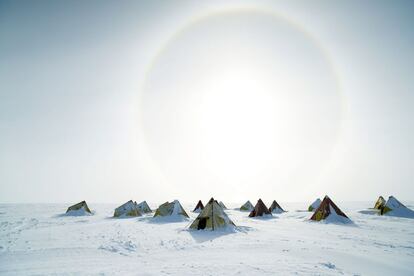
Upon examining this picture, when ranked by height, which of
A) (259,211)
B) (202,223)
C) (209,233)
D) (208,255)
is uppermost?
(259,211)

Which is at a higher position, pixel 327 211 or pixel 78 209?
pixel 327 211

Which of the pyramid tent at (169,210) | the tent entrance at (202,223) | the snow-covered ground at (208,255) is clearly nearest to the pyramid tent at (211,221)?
the tent entrance at (202,223)

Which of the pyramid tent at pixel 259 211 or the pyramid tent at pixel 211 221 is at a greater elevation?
the pyramid tent at pixel 259 211

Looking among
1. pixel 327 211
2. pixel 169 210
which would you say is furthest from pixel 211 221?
pixel 327 211

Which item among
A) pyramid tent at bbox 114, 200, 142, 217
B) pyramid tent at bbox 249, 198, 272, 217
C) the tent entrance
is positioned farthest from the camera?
pyramid tent at bbox 114, 200, 142, 217

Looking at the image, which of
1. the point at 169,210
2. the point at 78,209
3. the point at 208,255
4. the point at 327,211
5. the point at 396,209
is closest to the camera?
the point at 208,255

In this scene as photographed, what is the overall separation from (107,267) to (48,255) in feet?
15.4

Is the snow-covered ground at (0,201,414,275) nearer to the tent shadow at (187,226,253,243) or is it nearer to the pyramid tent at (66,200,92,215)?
the tent shadow at (187,226,253,243)

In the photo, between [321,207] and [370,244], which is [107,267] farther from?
[321,207]

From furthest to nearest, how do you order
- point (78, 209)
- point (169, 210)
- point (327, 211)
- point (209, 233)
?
point (78, 209) → point (169, 210) → point (327, 211) → point (209, 233)

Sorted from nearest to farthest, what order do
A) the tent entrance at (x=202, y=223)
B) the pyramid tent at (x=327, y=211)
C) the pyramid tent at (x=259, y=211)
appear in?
the tent entrance at (x=202, y=223), the pyramid tent at (x=327, y=211), the pyramid tent at (x=259, y=211)

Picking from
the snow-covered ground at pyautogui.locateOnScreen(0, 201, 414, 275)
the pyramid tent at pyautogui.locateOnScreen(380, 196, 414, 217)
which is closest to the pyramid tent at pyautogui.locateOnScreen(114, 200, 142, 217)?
the snow-covered ground at pyautogui.locateOnScreen(0, 201, 414, 275)

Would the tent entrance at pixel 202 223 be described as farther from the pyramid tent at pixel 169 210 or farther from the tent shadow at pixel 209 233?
the pyramid tent at pixel 169 210

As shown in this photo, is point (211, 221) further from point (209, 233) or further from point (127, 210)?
point (127, 210)
